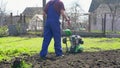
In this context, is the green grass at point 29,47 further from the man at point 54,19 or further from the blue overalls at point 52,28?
the man at point 54,19

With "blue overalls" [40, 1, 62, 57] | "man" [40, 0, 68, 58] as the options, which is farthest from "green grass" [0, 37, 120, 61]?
"man" [40, 0, 68, 58]

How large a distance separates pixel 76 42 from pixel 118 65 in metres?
3.33

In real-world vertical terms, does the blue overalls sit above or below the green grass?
above

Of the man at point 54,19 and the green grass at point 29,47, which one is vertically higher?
the man at point 54,19

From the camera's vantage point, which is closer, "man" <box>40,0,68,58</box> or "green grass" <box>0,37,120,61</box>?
"man" <box>40,0,68,58</box>

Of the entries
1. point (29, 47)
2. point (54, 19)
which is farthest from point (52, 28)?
point (29, 47)

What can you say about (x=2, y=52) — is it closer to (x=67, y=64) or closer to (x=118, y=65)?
(x=67, y=64)

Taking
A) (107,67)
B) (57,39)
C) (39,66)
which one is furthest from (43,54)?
(107,67)

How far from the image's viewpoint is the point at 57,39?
34.8 feet

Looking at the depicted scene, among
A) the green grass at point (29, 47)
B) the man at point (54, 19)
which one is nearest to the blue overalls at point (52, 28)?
the man at point (54, 19)

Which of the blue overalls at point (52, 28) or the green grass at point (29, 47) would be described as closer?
the blue overalls at point (52, 28)

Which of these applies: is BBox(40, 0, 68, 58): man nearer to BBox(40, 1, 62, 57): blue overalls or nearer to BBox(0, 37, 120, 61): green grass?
BBox(40, 1, 62, 57): blue overalls

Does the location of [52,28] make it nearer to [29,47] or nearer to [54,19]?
[54,19]

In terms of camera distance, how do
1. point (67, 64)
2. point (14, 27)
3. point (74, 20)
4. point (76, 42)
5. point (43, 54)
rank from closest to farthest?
point (67, 64) < point (43, 54) < point (76, 42) < point (14, 27) < point (74, 20)
